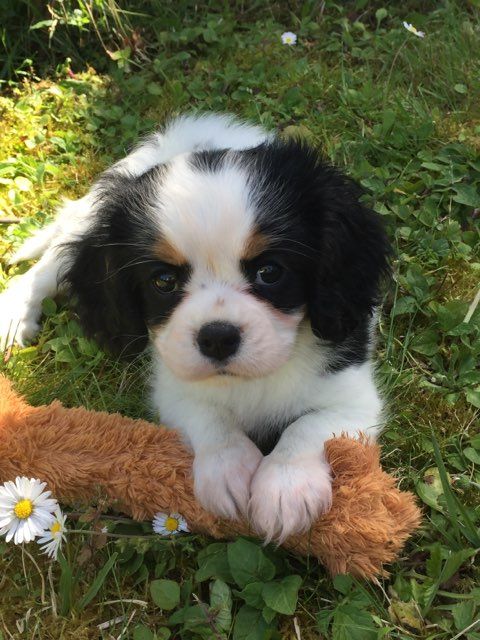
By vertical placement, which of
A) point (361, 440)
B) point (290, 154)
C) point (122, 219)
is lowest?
point (361, 440)

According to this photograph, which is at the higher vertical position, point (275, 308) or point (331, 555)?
point (275, 308)

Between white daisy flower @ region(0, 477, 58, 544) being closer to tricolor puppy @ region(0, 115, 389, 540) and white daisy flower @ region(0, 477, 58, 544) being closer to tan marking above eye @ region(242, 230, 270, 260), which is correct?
tricolor puppy @ region(0, 115, 389, 540)

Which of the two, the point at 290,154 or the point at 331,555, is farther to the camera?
the point at 290,154

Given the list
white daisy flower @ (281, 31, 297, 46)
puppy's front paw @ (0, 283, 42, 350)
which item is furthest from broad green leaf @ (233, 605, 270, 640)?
white daisy flower @ (281, 31, 297, 46)

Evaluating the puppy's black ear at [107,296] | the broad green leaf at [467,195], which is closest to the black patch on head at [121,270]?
the puppy's black ear at [107,296]

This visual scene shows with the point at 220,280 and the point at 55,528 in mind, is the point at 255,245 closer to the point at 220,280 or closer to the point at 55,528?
the point at 220,280

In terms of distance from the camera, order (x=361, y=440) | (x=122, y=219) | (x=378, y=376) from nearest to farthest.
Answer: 1. (x=361, y=440)
2. (x=122, y=219)
3. (x=378, y=376)

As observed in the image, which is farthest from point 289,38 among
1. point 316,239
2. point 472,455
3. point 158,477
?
point 158,477

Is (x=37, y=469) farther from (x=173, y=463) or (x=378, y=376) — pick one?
(x=378, y=376)

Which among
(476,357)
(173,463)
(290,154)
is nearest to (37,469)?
(173,463)
